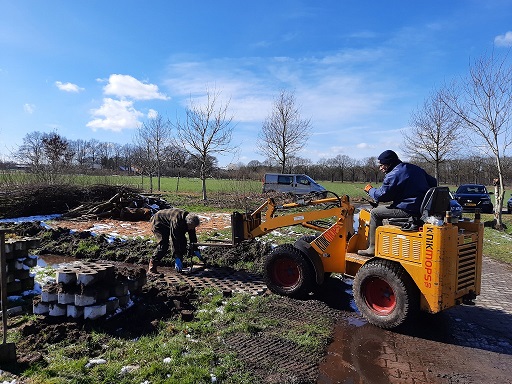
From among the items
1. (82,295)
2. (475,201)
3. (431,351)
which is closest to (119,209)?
(82,295)

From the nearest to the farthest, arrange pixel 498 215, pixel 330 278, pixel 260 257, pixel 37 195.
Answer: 1. pixel 330 278
2. pixel 260 257
3. pixel 498 215
4. pixel 37 195

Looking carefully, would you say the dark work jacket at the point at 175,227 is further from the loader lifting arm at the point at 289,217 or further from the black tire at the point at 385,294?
the black tire at the point at 385,294

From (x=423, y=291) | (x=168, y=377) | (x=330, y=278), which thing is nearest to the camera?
(x=168, y=377)

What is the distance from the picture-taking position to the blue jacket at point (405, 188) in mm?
5328

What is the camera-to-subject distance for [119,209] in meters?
15.9

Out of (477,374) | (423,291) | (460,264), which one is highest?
(460,264)

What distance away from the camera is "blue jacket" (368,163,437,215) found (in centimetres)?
533

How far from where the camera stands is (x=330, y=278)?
24.8ft

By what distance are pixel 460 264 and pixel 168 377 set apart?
12.7 feet

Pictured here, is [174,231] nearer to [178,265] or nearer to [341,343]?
[178,265]

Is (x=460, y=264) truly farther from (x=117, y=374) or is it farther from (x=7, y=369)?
(x=7, y=369)

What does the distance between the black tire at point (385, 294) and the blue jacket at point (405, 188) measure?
845 mm

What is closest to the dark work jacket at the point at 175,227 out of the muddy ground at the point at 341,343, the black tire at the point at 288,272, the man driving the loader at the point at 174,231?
the man driving the loader at the point at 174,231

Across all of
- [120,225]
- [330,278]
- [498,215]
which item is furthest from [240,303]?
[498,215]
